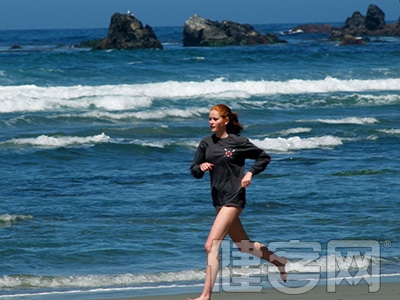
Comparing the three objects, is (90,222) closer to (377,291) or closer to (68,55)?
(377,291)

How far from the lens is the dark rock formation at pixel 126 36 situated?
5747cm

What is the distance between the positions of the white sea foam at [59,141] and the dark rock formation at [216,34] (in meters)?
49.1

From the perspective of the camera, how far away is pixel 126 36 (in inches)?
2267

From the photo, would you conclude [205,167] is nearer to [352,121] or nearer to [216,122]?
[216,122]

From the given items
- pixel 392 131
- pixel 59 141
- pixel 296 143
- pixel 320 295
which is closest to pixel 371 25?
pixel 392 131

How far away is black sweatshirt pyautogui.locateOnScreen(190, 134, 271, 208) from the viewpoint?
5934mm

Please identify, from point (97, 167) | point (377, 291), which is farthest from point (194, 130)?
point (377, 291)

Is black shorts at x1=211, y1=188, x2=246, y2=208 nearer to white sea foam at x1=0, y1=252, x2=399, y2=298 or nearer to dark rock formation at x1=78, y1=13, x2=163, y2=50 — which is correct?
white sea foam at x1=0, y1=252, x2=399, y2=298

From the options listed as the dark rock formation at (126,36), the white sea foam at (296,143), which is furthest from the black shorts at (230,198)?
the dark rock formation at (126,36)

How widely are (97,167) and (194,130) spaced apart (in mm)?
5181

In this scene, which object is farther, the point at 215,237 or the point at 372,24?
the point at 372,24

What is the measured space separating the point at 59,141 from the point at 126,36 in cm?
4239

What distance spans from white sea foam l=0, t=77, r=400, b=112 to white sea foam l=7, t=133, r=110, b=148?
648 cm

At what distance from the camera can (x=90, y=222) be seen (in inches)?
372
